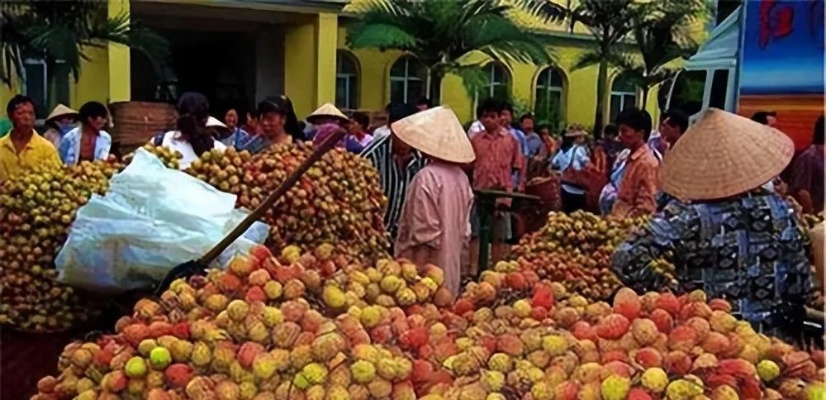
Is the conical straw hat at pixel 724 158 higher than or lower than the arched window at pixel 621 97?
higher

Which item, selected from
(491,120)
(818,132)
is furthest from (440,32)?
(818,132)

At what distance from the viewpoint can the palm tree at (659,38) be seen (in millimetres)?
16234

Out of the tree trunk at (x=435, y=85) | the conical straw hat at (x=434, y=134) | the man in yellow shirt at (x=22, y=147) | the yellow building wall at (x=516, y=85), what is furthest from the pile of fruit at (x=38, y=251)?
the yellow building wall at (x=516, y=85)

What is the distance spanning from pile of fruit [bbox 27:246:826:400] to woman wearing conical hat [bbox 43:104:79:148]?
19.4 ft

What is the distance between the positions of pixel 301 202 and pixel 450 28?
1104 cm

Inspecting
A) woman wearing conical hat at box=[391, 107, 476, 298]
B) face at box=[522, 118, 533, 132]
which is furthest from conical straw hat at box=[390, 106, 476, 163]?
face at box=[522, 118, 533, 132]

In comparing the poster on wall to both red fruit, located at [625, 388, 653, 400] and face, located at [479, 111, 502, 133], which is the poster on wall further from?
red fruit, located at [625, 388, 653, 400]

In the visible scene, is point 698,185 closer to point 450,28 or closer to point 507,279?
point 507,279

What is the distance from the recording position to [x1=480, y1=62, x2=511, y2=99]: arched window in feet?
58.3

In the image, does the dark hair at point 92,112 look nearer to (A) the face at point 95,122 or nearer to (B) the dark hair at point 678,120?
(A) the face at point 95,122

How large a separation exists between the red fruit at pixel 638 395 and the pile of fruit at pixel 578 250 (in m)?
2.65

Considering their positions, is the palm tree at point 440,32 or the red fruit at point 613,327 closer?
the red fruit at point 613,327

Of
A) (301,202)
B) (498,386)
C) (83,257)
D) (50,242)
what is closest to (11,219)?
(50,242)

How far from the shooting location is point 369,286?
2.35 meters
